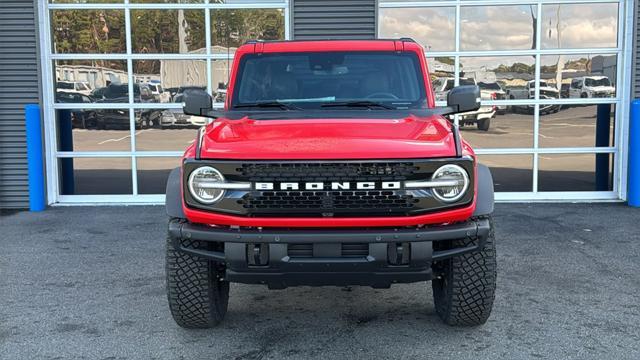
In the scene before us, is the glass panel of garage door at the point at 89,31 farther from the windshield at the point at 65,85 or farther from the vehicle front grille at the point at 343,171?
the vehicle front grille at the point at 343,171

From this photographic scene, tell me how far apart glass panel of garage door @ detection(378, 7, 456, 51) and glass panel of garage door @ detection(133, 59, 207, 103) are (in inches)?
113

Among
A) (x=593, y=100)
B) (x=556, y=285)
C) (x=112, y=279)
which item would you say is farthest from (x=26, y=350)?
(x=593, y=100)

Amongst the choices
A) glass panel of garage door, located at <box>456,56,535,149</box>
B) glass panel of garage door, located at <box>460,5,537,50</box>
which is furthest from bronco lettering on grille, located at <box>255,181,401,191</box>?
glass panel of garage door, located at <box>460,5,537,50</box>

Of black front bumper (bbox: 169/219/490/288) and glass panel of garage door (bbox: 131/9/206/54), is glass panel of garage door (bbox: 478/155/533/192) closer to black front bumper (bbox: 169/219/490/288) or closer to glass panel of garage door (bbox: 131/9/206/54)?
glass panel of garage door (bbox: 131/9/206/54)

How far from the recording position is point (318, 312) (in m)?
4.58

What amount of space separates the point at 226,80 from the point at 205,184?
5.97 m

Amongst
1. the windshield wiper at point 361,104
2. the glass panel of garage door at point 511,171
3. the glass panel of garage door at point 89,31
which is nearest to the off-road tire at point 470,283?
the windshield wiper at point 361,104

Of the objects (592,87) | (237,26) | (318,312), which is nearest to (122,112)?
(237,26)

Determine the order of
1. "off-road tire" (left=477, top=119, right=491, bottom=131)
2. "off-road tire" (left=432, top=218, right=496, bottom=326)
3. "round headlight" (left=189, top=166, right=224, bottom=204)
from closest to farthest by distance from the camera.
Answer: "round headlight" (left=189, top=166, right=224, bottom=204) → "off-road tire" (left=432, top=218, right=496, bottom=326) → "off-road tire" (left=477, top=119, right=491, bottom=131)

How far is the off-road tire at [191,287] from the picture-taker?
388 cm

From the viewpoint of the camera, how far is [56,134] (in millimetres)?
9172

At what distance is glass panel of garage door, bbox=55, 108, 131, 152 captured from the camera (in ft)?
30.7

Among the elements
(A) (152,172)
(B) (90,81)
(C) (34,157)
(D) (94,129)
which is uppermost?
(B) (90,81)

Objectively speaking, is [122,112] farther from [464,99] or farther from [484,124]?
[464,99]
